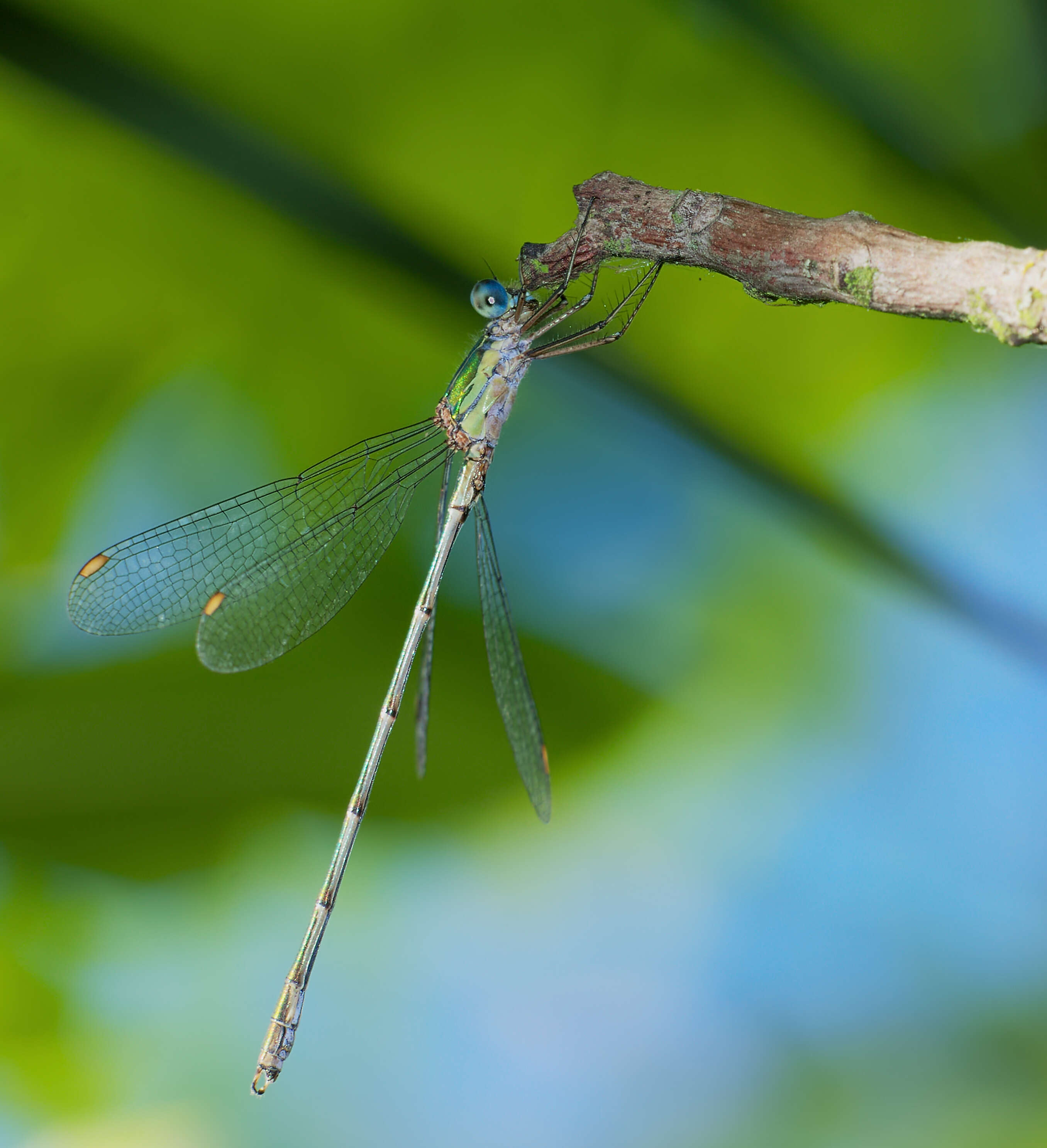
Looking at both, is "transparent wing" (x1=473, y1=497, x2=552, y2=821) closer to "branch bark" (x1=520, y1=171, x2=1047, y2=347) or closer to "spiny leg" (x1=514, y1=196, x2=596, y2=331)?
"spiny leg" (x1=514, y1=196, x2=596, y2=331)

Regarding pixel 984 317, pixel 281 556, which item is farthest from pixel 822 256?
pixel 281 556

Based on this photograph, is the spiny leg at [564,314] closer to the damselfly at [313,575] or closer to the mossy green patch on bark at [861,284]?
the damselfly at [313,575]

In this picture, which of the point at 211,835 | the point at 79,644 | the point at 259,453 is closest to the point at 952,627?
the point at 259,453

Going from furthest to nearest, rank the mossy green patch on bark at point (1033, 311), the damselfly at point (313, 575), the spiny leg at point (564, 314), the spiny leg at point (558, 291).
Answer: the damselfly at point (313, 575)
the spiny leg at point (564, 314)
the spiny leg at point (558, 291)
the mossy green patch on bark at point (1033, 311)

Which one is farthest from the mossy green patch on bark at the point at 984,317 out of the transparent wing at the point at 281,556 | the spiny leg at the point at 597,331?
the transparent wing at the point at 281,556

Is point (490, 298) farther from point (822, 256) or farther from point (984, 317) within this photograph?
point (984, 317)

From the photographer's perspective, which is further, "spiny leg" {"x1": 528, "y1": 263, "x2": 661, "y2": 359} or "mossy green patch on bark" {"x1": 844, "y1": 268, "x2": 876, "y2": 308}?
"spiny leg" {"x1": 528, "y1": 263, "x2": 661, "y2": 359}

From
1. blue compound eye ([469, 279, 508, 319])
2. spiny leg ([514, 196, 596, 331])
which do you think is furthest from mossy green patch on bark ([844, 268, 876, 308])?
blue compound eye ([469, 279, 508, 319])
